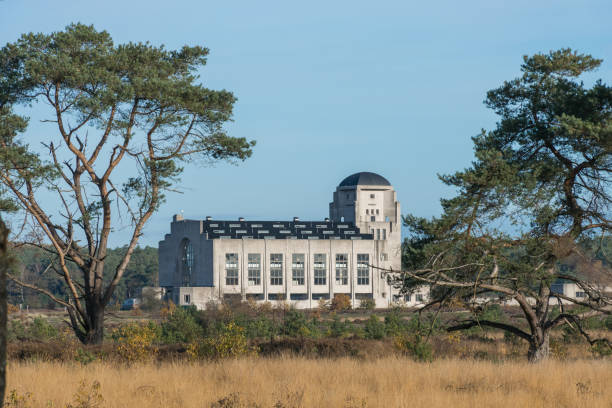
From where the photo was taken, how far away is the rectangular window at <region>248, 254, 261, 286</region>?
11175 centimetres

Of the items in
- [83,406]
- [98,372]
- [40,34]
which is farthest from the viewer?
[40,34]

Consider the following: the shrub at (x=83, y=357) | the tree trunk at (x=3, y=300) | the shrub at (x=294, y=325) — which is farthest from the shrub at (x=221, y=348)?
the shrub at (x=294, y=325)

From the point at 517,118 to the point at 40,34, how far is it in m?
13.6

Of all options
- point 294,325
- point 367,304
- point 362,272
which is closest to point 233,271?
point 362,272

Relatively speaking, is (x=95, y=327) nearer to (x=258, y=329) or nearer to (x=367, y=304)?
(x=258, y=329)

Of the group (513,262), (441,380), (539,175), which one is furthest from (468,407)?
(539,175)

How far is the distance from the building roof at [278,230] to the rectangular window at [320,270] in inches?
141

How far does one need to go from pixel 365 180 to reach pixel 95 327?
119 metres

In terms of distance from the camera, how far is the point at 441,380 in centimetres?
1352

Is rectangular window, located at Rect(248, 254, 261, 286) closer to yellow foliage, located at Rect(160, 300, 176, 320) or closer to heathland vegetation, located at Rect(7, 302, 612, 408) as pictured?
yellow foliage, located at Rect(160, 300, 176, 320)

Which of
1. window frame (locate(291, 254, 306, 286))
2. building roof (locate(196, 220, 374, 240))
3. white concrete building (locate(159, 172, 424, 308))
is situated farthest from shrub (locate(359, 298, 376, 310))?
building roof (locate(196, 220, 374, 240))

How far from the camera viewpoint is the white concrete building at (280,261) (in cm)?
11088

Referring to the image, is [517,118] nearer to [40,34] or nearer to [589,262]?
[589,262]

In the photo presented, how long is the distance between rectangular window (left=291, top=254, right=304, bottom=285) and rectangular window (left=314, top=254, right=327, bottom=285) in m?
2.11
